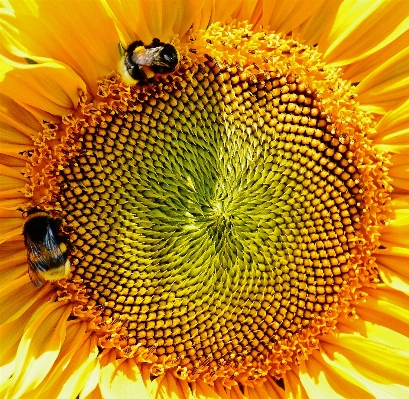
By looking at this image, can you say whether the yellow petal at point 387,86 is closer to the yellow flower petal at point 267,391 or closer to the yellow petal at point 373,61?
the yellow petal at point 373,61

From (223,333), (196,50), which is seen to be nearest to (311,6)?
(196,50)

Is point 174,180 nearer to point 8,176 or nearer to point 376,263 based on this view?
point 8,176

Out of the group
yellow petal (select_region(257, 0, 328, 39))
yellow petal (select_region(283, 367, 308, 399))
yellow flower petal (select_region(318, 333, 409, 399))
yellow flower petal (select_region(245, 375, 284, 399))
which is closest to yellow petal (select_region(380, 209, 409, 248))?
yellow flower petal (select_region(318, 333, 409, 399))

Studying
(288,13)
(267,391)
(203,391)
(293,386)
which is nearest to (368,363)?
(293,386)

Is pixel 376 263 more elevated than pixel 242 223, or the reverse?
pixel 376 263

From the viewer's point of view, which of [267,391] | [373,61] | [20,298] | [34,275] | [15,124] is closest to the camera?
[34,275]

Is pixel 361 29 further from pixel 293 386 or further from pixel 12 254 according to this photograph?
pixel 12 254

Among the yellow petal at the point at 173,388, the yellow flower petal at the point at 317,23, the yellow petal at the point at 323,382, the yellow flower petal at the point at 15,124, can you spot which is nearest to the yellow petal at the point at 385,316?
the yellow petal at the point at 323,382
